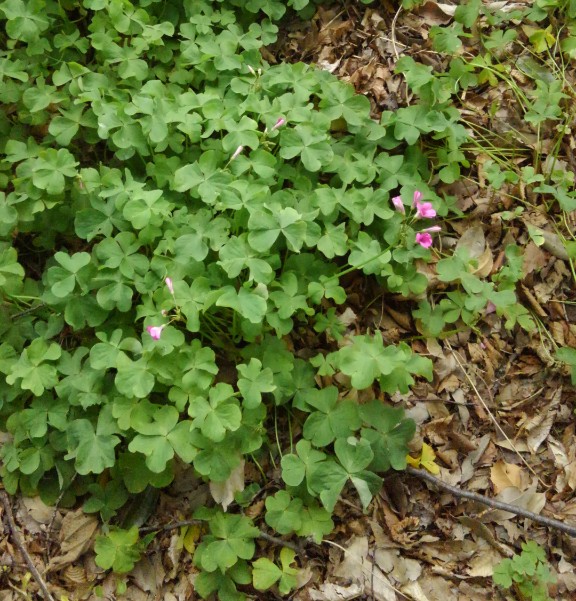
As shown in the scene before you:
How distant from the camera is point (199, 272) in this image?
2516 mm

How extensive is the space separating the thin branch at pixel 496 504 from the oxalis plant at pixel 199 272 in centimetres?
21

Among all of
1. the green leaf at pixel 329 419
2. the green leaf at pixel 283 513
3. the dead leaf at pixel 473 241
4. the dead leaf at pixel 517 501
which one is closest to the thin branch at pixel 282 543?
the green leaf at pixel 283 513

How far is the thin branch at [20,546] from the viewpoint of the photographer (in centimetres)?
251

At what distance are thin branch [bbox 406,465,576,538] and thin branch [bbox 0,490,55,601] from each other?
62.6 inches

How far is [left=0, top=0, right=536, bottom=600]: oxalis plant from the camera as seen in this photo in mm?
2406

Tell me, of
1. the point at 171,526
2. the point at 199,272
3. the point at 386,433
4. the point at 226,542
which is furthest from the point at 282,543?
the point at 199,272

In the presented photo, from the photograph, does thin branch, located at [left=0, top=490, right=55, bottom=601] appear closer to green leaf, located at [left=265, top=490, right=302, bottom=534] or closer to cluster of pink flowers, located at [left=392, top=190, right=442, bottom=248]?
green leaf, located at [left=265, top=490, right=302, bottom=534]

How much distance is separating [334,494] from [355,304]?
94cm

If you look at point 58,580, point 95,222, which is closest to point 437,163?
point 95,222

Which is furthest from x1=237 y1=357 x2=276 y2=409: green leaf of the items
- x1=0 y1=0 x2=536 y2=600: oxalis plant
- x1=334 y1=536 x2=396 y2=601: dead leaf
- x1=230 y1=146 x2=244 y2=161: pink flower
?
x1=230 y1=146 x2=244 y2=161: pink flower

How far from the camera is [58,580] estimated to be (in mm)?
2580

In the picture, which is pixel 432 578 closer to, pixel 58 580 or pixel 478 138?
pixel 58 580

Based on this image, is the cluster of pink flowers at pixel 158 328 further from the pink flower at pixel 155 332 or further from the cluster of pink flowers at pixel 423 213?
the cluster of pink flowers at pixel 423 213

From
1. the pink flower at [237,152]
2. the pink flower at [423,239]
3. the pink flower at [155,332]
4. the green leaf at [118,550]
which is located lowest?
the green leaf at [118,550]
